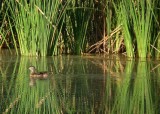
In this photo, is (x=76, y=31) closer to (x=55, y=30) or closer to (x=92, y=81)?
(x=55, y=30)

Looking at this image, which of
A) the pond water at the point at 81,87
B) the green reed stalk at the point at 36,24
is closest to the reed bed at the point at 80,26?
the green reed stalk at the point at 36,24

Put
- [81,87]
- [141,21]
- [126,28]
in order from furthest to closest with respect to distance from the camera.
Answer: [126,28], [141,21], [81,87]

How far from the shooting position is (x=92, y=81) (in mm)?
5418

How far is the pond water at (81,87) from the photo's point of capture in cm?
412

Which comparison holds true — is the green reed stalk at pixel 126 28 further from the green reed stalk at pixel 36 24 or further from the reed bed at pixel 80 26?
the green reed stalk at pixel 36 24

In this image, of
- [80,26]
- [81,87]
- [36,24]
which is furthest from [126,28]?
[81,87]

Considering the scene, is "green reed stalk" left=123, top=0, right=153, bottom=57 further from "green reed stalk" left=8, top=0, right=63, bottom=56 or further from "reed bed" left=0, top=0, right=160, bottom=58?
"green reed stalk" left=8, top=0, right=63, bottom=56

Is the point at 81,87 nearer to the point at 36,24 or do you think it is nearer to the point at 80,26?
the point at 36,24

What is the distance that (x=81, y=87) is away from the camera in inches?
198

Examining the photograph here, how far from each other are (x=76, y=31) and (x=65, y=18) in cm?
27

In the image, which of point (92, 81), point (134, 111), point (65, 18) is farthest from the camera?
point (65, 18)

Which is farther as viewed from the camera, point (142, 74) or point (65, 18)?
point (65, 18)

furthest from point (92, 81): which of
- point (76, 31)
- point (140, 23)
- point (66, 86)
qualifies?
point (76, 31)

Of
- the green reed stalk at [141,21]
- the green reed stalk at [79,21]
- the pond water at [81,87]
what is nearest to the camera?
the pond water at [81,87]
